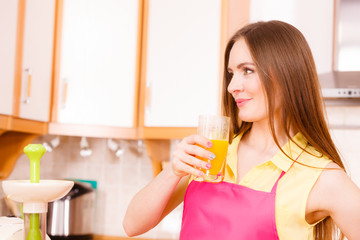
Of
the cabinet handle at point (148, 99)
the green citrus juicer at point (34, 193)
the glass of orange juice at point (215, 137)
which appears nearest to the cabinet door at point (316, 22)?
the cabinet handle at point (148, 99)

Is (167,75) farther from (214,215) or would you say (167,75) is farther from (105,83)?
(214,215)

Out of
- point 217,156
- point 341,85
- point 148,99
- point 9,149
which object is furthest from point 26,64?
point 341,85

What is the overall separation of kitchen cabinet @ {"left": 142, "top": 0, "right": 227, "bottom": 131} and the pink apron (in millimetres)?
950

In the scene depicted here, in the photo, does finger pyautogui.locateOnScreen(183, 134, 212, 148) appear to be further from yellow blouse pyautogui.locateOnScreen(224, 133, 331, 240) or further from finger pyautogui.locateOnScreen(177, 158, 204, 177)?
→ yellow blouse pyautogui.locateOnScreen(224, 133, 331, 240)

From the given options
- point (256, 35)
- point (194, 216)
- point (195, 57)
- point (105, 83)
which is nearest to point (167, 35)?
point (195, 57)

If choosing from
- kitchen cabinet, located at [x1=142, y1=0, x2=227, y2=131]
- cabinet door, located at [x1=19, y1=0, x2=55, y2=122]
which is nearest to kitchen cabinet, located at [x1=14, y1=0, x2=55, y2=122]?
cabinet door, located at [x1=19, y1=0, x2=55, y2=122]

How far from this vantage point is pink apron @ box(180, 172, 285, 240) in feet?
3.34

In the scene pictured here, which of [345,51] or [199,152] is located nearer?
[199,152]

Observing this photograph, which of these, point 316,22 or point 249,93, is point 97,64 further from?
point 249,93

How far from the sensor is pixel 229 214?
3.46 ft

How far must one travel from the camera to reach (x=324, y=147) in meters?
1.07

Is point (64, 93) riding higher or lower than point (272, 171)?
higher

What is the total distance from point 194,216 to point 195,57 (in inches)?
44.1

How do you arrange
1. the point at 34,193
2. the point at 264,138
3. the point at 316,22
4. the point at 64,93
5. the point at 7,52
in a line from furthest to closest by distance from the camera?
the point at 64,93, the point at 316,22, the point at 7,52, the point at 264,138, the point at 34,193
